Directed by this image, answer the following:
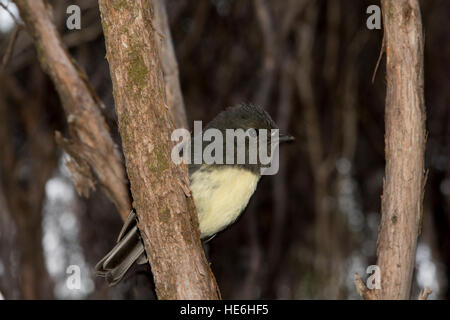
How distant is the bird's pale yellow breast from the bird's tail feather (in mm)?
298

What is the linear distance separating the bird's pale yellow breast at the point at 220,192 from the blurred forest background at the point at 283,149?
5.34ft

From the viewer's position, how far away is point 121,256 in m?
2.67

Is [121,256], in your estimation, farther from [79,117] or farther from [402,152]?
[402,152]

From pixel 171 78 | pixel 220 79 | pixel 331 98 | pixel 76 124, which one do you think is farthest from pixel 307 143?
pixel 76 124

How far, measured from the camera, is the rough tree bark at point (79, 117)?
3.06 m

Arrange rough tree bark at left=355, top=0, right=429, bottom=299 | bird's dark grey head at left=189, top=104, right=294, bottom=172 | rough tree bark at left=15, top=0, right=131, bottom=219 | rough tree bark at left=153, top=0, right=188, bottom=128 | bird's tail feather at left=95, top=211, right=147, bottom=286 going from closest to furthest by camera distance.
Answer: rough tree bark at left=355, top=0, right=429, bottom=299
bird's tail feather at left=95, top=211, right=147, bottom=286
bird's dark grey head at left=189, top=104, right=294, bottom=172
rough tree bark at left=15, top=0, right=131, bottom=219
rough tree bark at left=153, top=0, right=188, bottom=128

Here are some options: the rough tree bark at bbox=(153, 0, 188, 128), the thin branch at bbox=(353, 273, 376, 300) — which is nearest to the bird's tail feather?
the rough tree bark at bbox=(153, 0, 188, 128)

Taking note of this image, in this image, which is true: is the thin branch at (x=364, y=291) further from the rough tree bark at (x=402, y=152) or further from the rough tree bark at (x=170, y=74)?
the rough tree bark at (x=170, y=74)

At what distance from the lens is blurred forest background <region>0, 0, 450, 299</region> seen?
4523mm

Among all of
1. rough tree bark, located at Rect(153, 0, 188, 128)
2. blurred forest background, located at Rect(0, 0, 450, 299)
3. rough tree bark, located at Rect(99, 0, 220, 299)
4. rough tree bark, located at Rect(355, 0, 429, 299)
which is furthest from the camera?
blurred forest background, located at Rect(0, 0, 450, 299)

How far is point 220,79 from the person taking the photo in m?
5.02

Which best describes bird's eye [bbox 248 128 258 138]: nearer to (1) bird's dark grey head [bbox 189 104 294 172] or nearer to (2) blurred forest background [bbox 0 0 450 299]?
(1) bird's dark grey head [bbox 189 104 294 172]

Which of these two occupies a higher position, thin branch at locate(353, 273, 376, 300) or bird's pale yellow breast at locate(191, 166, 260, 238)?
bird's pale yellow breast at locate(191, 166, 260, 238)

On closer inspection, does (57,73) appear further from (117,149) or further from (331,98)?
(331,98)
